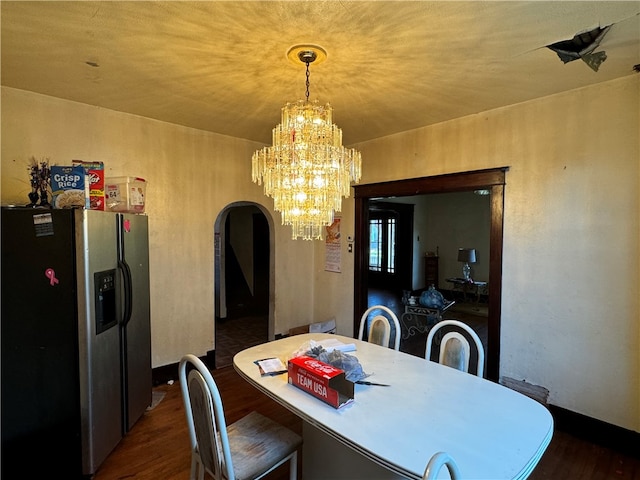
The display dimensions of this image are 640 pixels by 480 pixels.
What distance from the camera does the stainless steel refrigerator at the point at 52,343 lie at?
1844 mm

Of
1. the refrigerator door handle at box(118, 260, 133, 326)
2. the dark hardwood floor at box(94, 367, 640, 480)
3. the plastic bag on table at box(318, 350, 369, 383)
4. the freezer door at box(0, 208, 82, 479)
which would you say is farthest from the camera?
the refrigerator door handle at box(118, 260, 133, 326)

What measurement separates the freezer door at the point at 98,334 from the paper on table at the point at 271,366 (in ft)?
3.21

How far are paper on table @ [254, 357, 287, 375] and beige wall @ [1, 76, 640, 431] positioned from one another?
1.75 meters

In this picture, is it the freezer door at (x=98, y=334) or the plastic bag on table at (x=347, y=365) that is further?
the freezer door at (x=98, y=334)

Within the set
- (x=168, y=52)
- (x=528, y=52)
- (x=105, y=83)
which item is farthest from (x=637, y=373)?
(x=105, y=83)

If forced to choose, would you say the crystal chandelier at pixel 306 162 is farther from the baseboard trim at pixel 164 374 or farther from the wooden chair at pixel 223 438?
the baseboard trim at pixel 164 374

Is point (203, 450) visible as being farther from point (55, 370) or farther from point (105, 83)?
point (105, 83)

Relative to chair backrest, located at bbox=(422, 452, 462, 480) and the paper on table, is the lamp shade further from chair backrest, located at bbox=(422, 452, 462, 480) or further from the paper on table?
chair backrest, located at bbox=(422, 452, 462, 480)

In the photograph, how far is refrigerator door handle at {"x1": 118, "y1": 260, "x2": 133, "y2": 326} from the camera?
7.50ft

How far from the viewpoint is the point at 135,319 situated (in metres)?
2.51

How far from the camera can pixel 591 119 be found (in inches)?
92.8

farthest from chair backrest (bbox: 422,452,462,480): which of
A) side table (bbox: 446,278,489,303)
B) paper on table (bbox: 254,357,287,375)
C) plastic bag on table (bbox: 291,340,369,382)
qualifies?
side table (bbox: 446,278,489,303)

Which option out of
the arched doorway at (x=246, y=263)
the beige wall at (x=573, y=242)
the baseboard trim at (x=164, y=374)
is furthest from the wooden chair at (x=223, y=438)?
the arched doorway at (x=246, y=263)

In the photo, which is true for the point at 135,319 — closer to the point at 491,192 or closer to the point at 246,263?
the point at 491,192
